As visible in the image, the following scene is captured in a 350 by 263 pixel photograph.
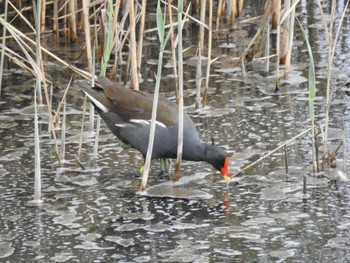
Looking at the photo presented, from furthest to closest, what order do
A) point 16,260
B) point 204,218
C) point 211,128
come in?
point 211,128 → point 204,218 → point 16,260

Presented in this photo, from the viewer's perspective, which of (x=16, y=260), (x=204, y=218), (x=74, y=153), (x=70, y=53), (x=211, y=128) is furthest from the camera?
(x=70, y=53)

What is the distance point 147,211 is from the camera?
4930 mm

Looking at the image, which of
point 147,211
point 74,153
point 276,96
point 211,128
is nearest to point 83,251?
point 147,211

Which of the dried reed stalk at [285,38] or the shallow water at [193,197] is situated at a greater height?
the dried reed stalk at [285,38]

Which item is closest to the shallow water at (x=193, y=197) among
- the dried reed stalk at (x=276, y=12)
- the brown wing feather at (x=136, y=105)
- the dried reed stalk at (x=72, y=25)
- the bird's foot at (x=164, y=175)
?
the bird's foot at (x=164, y=175)

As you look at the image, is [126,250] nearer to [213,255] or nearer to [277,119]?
[213,255]

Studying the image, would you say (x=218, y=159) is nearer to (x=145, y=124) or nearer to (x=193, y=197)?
(x=193, y=197)

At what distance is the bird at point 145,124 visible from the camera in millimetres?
5230

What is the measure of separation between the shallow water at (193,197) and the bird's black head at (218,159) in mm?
106

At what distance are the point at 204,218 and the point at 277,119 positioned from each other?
1.65 metres

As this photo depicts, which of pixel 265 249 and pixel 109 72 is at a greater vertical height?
pixel 109 72

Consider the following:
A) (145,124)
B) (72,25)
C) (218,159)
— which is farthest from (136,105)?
(72,25)

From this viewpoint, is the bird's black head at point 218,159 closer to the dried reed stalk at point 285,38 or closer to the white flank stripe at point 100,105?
the white flank stripe at point 100,105

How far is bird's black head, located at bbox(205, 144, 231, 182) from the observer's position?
5.16 m
